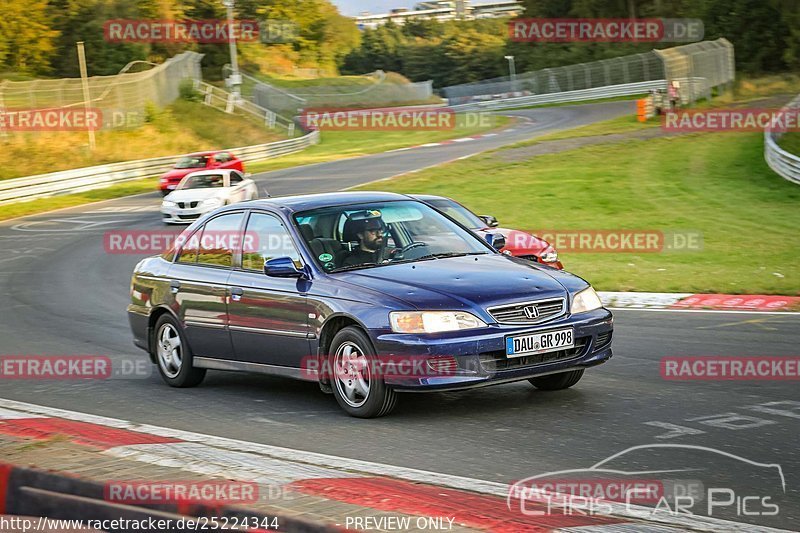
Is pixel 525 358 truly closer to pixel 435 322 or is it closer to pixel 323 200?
pixel 435 322

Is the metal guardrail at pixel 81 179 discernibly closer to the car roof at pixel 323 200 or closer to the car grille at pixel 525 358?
the car roof at pixel 323 200

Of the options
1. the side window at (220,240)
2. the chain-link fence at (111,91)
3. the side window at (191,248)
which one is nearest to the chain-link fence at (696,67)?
the chain-link fence at (111,91)

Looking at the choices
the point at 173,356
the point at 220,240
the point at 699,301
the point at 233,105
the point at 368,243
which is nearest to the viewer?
the point at 368,243

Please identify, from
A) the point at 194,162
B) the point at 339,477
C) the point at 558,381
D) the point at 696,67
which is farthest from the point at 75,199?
the point at 339,477

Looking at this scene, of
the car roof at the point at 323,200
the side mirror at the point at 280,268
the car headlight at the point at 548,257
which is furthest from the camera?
the car headlight at the point at 548,257

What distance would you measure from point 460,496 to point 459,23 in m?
140

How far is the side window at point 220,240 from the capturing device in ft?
29.6

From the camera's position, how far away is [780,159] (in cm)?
2916

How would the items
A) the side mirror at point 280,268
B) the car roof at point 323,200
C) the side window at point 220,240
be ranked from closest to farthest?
the side mirror at point 280,268 < the car roof at point 323,200 < the side window at point 220,240

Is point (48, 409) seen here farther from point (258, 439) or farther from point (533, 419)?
point (533, 419)

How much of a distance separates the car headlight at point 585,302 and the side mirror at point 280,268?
Answer: 1953 millimetres

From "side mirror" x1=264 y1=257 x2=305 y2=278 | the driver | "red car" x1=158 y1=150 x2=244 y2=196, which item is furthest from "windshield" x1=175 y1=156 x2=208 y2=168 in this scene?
"side mirror" x1=264 y1=257 x2=305 y2=278

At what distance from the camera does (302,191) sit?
32.3 m

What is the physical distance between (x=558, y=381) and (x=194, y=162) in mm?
27456
